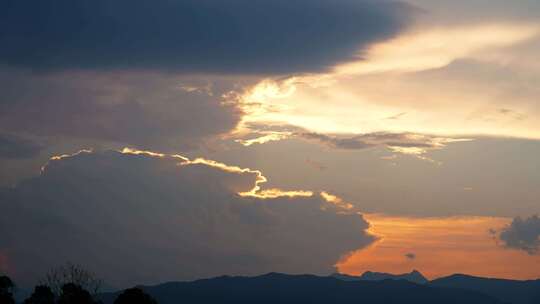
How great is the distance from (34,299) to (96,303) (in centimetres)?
2242

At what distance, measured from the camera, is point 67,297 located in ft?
607

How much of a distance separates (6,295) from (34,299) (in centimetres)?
1491

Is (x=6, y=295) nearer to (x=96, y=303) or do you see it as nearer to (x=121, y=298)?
(x=96, y=303)

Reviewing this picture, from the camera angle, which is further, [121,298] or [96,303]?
[96,303]

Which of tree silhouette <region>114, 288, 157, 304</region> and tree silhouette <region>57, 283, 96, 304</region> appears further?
tree silhouette <region>57, 283, 96, 304</region>

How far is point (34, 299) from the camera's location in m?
198

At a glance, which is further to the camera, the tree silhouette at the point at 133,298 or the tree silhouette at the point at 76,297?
the tree silhouette at the point at 76,297

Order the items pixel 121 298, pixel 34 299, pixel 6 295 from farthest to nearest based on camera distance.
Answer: pixel 34 299
pixel 6 295
pixel 121 298

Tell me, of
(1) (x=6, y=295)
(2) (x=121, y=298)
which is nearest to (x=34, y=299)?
(1) (x=6, y=295)

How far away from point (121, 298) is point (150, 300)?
726 centimetres

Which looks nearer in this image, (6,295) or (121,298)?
(121,298)

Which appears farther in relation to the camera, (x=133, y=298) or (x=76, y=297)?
Answer: (x=76, y=297)

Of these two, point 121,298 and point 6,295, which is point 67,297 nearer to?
point 6,295

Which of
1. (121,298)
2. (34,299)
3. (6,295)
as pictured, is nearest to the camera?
(121,298)
